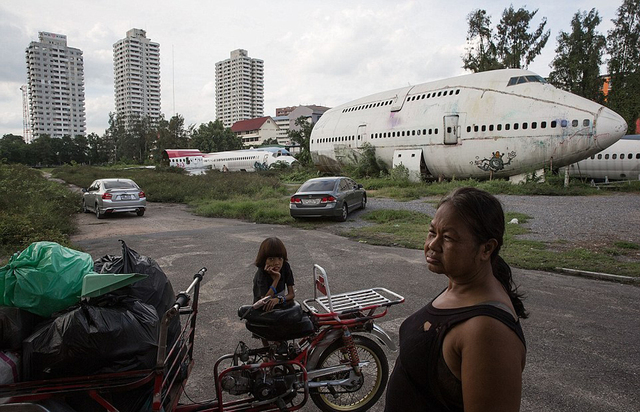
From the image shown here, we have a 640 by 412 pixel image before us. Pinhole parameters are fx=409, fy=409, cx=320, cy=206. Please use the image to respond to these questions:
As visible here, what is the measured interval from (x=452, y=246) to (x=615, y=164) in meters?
30.1

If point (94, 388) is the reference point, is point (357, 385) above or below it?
below

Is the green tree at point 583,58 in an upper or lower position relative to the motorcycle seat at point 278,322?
upper

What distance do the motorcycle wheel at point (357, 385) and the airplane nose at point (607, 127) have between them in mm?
21047

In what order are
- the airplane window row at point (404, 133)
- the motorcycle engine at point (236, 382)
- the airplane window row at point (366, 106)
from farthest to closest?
1. the airplane window row at point (366, 106)
2. the airplane window row at point (404, 133)
3. the motorcycle engine at point (236, 382)

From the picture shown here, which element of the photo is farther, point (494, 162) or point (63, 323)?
point (494, 162)

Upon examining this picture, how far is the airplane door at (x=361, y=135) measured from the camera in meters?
29.8

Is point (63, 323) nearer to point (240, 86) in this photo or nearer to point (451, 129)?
point (451, 129)

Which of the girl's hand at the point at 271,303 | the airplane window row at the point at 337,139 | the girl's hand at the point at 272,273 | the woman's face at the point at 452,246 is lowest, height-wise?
the girl's hand at the point at 271,303

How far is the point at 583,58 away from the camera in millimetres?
39406

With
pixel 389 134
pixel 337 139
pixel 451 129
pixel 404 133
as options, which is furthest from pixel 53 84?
pixel 451 129

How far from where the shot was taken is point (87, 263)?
265cm

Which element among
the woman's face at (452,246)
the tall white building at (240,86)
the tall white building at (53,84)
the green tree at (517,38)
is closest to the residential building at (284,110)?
the tall white building at (240,86)

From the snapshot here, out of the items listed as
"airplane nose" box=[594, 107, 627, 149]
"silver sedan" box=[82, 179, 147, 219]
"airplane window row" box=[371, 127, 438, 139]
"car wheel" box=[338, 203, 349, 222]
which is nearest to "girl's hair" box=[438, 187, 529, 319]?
"car wheel" box=[338, 203, 349, 222]

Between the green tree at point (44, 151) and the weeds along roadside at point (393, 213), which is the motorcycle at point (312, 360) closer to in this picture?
the weeds along roadside at point (393, 213)
